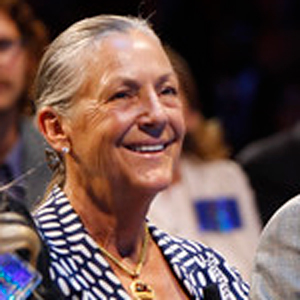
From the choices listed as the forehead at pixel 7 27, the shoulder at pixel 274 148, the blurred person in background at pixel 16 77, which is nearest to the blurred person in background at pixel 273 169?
the shoulder at pixel 274 148

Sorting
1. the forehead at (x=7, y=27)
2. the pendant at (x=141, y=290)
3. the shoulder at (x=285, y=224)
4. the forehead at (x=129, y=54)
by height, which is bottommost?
the pendant at (x=141, y=290)

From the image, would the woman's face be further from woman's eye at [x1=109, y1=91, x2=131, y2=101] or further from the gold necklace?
the gold necklace

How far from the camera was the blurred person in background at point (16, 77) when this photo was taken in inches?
127

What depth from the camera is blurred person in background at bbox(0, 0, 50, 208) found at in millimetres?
3229

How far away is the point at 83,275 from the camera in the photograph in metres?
1.92

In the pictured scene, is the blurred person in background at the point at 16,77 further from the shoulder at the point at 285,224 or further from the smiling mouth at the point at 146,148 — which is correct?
the shoulder at the point at 285,224

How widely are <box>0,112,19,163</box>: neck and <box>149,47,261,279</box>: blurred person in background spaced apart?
526mm

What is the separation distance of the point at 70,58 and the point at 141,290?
0.48 m

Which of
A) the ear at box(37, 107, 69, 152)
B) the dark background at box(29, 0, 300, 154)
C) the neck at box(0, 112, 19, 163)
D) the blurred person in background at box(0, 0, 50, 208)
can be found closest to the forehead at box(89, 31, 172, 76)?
the ear at box(37, 107, 69, 152)

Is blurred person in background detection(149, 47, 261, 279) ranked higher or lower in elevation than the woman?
lower

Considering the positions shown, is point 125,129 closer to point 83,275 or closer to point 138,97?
point 138,97

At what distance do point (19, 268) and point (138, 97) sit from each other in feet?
1.83

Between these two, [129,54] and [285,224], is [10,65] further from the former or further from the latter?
[285,224]

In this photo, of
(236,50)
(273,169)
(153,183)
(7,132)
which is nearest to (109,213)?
(153,183)
